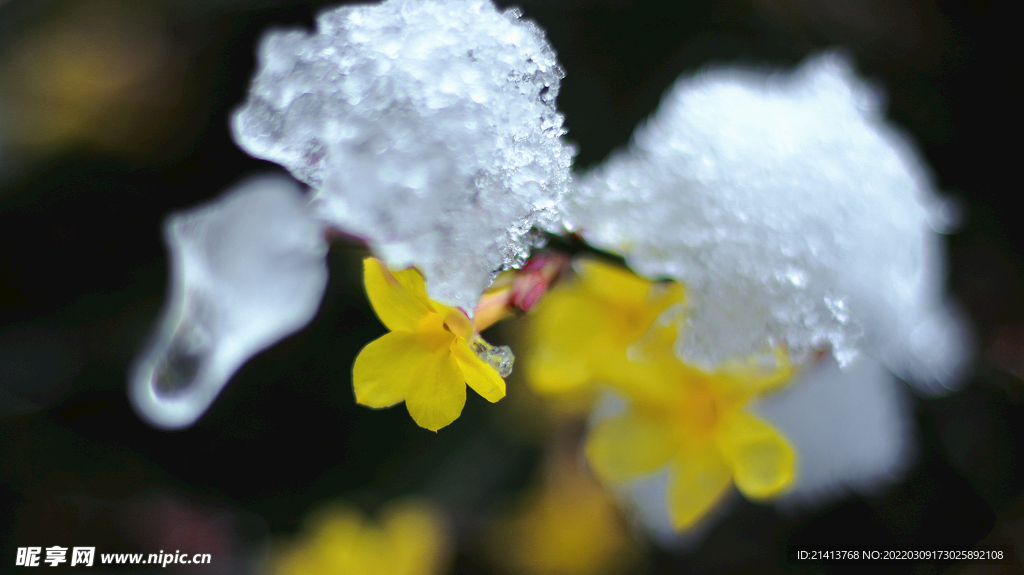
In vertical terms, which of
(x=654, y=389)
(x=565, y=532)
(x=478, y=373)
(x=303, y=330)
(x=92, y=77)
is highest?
(x=478, y=373)

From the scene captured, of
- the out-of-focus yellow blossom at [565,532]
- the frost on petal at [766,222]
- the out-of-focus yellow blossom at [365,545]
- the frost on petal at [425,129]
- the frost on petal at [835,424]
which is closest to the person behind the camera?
the frost on petal at [425,129]

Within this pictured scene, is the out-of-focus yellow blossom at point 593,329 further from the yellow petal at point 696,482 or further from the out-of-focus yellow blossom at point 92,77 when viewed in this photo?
the out-of-focus yellow blossom at point 92,77

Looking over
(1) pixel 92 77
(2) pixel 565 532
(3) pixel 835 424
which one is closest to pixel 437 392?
(3) pixel 835 424

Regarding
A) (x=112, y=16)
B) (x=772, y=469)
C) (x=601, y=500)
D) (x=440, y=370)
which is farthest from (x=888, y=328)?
(x=112, y=16)

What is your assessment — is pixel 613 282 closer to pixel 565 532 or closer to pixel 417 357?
pixel 417 357

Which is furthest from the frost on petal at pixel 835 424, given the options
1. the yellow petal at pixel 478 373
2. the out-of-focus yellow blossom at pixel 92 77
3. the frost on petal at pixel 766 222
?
the out-of-focus yellow blossom at pixel 92 77

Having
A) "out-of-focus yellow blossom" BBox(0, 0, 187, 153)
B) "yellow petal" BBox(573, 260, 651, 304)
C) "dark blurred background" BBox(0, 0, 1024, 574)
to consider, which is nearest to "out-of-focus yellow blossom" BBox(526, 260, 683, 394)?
"yellow petal" BBox(573, 260, 651, 304)
